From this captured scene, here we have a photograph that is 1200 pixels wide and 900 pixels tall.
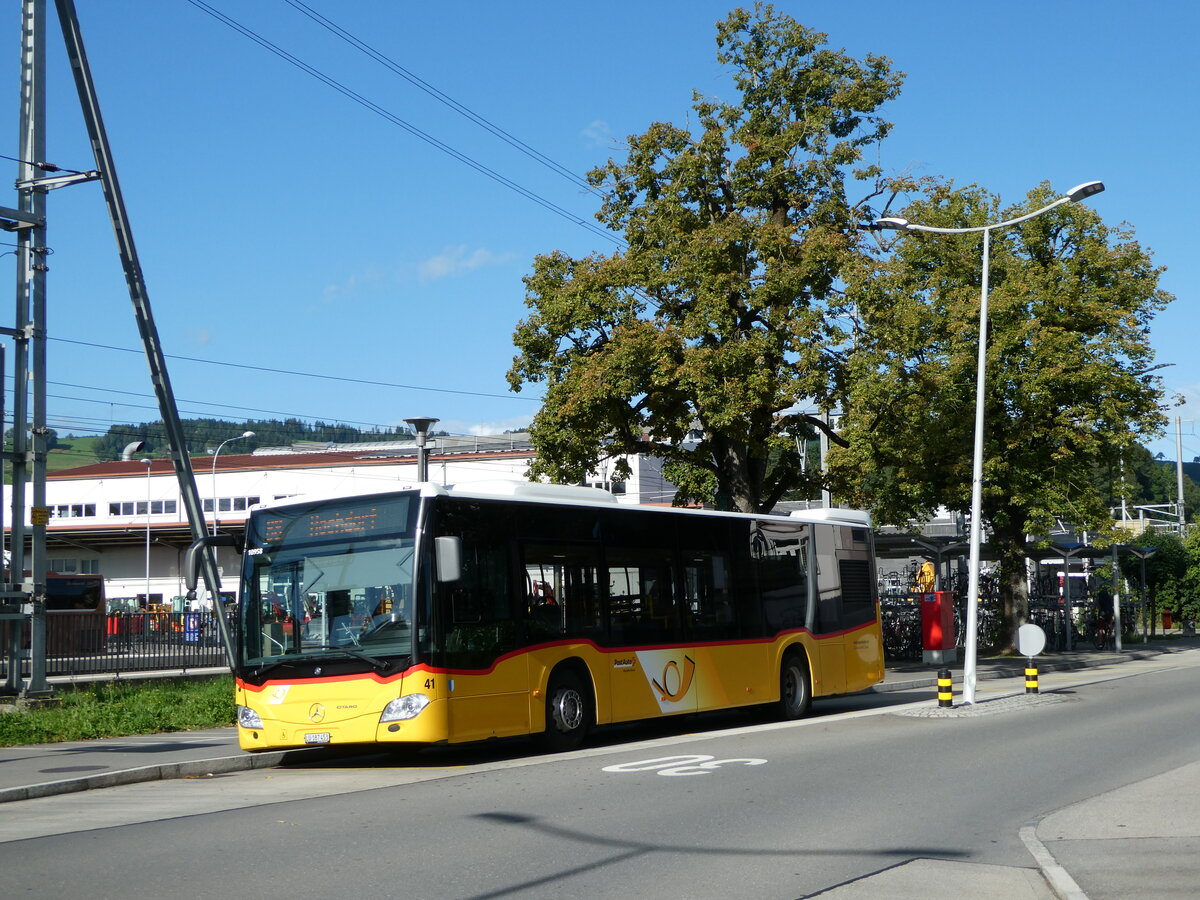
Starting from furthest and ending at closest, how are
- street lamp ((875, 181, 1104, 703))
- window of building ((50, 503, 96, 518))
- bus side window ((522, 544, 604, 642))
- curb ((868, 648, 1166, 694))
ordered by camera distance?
window of building ((50, 503, 96, 518)), curb ((868, 648, 1166, 694)), street lamp ((875, 181, 1104, 703)), bus side window ((522, 544, 604, 642))

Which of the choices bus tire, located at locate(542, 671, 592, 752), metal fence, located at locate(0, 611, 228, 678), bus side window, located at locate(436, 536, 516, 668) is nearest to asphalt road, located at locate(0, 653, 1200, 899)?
bus tire, located at locate(542, 671, 592, 752)

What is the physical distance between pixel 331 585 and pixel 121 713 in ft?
17.6

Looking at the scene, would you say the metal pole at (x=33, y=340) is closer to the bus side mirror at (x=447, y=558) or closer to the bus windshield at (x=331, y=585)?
the bus windshield at (x=331, y=585)

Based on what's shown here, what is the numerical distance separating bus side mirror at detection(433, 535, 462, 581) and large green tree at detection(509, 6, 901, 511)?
38.5 ft

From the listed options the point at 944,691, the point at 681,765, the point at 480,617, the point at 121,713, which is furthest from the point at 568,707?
the point at 944,691

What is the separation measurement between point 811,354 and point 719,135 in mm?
5407

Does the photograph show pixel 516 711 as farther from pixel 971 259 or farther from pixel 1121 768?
pixel 971 259

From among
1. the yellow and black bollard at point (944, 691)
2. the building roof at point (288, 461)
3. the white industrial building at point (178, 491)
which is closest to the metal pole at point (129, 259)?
the yellow and black bollard at point (944, 691)

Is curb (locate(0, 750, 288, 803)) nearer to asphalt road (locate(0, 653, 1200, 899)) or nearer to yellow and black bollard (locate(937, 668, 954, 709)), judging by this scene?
asphalt road (locate(0, 653, 1200, 899))

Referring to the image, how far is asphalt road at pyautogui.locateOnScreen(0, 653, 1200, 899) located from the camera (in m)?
7.62

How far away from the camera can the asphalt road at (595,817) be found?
7617mm

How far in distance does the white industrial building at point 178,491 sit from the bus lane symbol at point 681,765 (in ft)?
204

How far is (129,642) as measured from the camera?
24.6 m

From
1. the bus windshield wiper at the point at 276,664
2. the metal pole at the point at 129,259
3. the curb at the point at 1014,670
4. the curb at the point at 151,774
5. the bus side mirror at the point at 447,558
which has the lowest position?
the curb at the point at 1014,670
